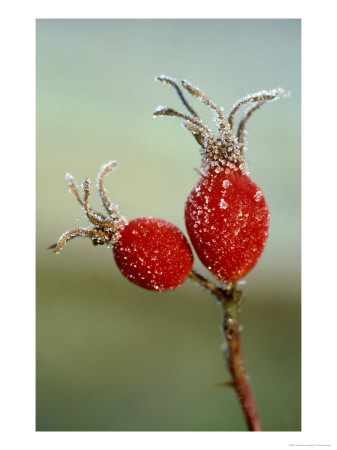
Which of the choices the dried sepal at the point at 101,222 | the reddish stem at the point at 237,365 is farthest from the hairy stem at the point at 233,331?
the dried sepal at the point at 101,222

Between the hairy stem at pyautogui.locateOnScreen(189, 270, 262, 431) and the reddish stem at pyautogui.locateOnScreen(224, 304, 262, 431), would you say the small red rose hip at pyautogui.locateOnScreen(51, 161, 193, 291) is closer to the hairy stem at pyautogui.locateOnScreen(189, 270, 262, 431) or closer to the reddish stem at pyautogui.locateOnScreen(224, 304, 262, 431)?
the hairy stem at pyautogui.locateOnScreen(189, 270, 262, 431)

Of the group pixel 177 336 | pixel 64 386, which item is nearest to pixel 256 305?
pixel 177 336

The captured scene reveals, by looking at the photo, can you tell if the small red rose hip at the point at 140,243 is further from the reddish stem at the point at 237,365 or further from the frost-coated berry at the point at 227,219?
Result: the reddish stem at the point at 237,365
